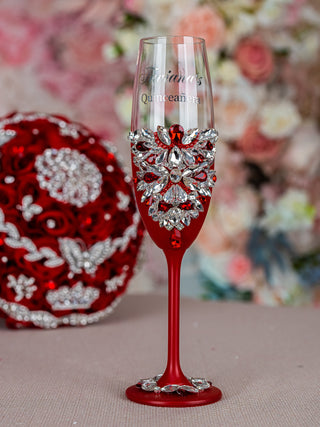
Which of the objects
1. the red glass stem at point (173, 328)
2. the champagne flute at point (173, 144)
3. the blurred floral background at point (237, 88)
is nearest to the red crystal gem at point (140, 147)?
the champagne flute at point (173, 144)

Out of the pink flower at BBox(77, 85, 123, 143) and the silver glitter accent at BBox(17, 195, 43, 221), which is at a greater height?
the pink flower at BBox(77, 85, 123, 143)

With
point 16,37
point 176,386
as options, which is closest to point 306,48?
point 16,37

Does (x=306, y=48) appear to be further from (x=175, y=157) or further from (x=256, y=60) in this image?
(x=175, y=157)

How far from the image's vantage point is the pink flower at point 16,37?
2.02 meters

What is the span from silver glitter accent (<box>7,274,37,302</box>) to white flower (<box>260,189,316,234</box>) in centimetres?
91

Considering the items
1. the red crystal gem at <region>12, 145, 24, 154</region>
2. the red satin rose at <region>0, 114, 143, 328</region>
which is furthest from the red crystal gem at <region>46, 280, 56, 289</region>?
the red crystal gem at <region>12, 145, 24, 154</region>

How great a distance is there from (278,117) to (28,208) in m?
0.98

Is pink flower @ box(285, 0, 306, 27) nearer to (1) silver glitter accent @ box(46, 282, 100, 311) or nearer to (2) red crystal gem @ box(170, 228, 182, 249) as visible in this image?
(1) silver glitter accent @ box(46, 282, 100, 311)

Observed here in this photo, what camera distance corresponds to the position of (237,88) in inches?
79.3

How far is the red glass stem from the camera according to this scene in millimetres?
877

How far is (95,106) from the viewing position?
6.69 ft

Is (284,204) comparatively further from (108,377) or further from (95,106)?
(108,377)

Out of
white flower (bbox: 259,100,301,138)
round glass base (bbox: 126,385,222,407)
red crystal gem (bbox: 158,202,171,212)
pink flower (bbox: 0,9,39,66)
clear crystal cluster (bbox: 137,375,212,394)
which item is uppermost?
pink flower (bbox: 0,9,39,66)

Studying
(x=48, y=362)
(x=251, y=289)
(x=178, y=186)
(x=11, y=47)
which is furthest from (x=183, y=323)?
(x=11, y=47)
